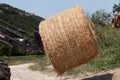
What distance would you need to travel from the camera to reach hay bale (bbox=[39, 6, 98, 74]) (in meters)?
9.91

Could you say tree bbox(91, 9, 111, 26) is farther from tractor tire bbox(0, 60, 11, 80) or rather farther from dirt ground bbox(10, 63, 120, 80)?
tractor tire bbox(0, 60, 11, 80)

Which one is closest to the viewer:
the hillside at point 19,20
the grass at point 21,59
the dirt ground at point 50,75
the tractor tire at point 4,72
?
the tractor tire at point 4,72

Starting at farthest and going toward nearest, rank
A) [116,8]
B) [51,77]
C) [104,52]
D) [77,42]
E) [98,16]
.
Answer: [116,8] < [98,16] < [104,52] < [51,77] < [77,42]

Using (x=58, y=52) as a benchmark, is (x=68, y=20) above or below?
above

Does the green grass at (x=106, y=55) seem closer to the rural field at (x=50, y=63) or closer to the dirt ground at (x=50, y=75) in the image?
the rural field at (x=50, y=63)

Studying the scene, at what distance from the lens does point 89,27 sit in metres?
9.99

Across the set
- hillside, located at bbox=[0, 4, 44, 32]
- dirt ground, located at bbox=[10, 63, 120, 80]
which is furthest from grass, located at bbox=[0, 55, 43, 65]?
hillside, located at bbox=[0, 4, 44, 32]

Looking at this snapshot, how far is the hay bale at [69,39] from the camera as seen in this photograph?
991cm

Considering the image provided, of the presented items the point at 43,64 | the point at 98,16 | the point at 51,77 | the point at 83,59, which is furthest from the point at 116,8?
the point at 83,59

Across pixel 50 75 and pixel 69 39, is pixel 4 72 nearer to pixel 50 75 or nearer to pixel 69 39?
pixel 69 39

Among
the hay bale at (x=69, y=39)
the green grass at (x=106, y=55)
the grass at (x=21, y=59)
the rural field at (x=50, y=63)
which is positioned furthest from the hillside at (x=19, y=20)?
the hay bale at (x=69, y=39)

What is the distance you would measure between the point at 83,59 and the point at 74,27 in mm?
732

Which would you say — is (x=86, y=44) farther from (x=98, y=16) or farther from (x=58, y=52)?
(x=98, y=16)

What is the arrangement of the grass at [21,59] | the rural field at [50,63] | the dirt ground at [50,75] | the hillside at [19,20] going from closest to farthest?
the dirt ground at [50,75] → the rural field at [50,63] → the grass at [21,59] → the hillside at [19,20]
